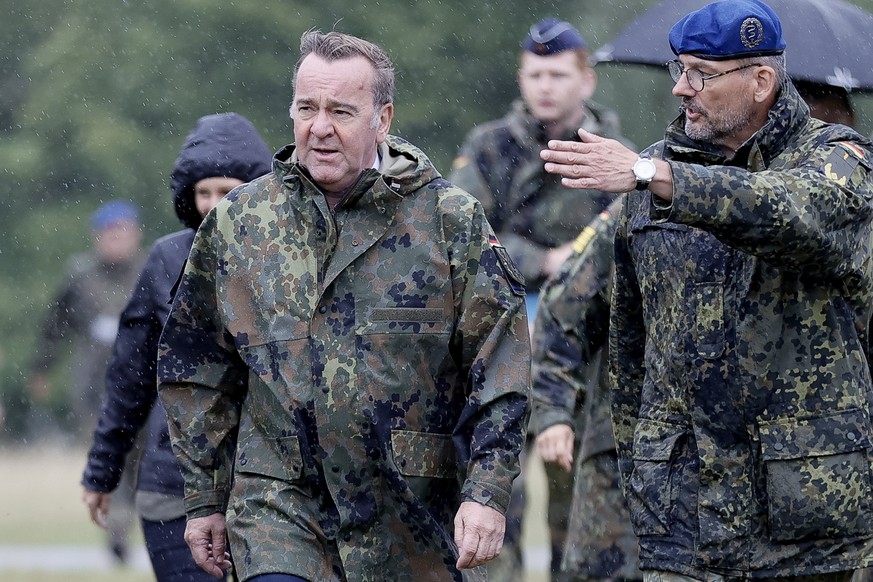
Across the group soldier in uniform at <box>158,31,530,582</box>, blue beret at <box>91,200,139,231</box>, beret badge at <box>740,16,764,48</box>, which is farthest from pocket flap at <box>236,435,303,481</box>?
blue beret at <box>91,200,139,231</box>

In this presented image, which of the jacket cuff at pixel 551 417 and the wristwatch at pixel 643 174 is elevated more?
the wristwatch at pixel 643 174

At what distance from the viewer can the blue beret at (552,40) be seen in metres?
10.1

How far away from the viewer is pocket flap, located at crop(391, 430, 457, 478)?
580cm

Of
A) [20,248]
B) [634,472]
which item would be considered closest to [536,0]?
[20,248]

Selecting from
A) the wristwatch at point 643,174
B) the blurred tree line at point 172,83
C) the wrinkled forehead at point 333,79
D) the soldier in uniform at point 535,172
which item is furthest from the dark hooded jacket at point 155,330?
the blurred tree line at point 172,83

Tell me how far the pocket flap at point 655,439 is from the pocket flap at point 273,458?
106cm

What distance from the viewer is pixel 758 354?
19.0 ft

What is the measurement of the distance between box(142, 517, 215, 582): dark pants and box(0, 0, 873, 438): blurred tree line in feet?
62.1

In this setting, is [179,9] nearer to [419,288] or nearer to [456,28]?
[456,28]

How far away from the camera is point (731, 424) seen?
5.87 meters

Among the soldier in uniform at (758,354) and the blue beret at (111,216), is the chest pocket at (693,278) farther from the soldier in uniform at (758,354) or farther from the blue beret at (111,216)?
the blue beret at (111,216)

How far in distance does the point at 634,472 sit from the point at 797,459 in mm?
590

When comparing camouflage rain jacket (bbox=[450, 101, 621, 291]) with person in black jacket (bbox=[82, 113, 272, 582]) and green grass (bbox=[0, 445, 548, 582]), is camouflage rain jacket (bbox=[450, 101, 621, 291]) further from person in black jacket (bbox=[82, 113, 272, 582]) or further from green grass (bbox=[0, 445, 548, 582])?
green grass (bbox=[0, 445, 548, 582])

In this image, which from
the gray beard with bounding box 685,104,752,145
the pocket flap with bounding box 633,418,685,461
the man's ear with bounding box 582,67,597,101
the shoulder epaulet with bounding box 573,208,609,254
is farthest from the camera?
the man's ear with bounding box 582,67,597,101
